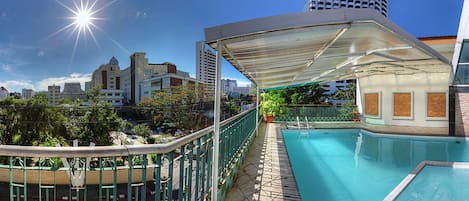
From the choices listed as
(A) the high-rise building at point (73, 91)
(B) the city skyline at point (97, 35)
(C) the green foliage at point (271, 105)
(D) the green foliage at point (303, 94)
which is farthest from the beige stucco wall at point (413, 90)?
(A) the high-rise building at point (73, 91)

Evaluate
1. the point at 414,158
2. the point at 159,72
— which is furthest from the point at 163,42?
the point at 414,158

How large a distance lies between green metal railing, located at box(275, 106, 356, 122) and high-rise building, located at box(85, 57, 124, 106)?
145ft

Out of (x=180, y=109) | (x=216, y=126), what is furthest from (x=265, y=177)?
(x=180, y=109)

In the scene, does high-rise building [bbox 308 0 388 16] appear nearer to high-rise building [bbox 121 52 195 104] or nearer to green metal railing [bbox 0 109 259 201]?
high-rise building [bbox 121 52 195 104]

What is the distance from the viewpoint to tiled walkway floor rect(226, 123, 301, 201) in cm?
305

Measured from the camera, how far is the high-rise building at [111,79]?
48.6 m

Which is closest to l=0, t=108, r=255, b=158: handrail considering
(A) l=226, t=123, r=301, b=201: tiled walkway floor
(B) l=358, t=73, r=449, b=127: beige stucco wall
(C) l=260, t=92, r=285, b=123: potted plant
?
(A) l=226, t=123, r=301, b=201: tiled walkway floor

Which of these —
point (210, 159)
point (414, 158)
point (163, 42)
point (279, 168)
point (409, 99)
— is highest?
point (163, 42)

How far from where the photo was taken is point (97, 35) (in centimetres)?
4128

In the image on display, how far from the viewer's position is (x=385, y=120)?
39.3ft

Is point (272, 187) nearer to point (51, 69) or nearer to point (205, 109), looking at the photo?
point (205, 109)

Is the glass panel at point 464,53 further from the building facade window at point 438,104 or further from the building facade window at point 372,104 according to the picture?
the building facade window at point 372,104

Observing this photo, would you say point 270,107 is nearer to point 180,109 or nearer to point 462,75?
point 462,75

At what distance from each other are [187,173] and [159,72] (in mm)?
53126
